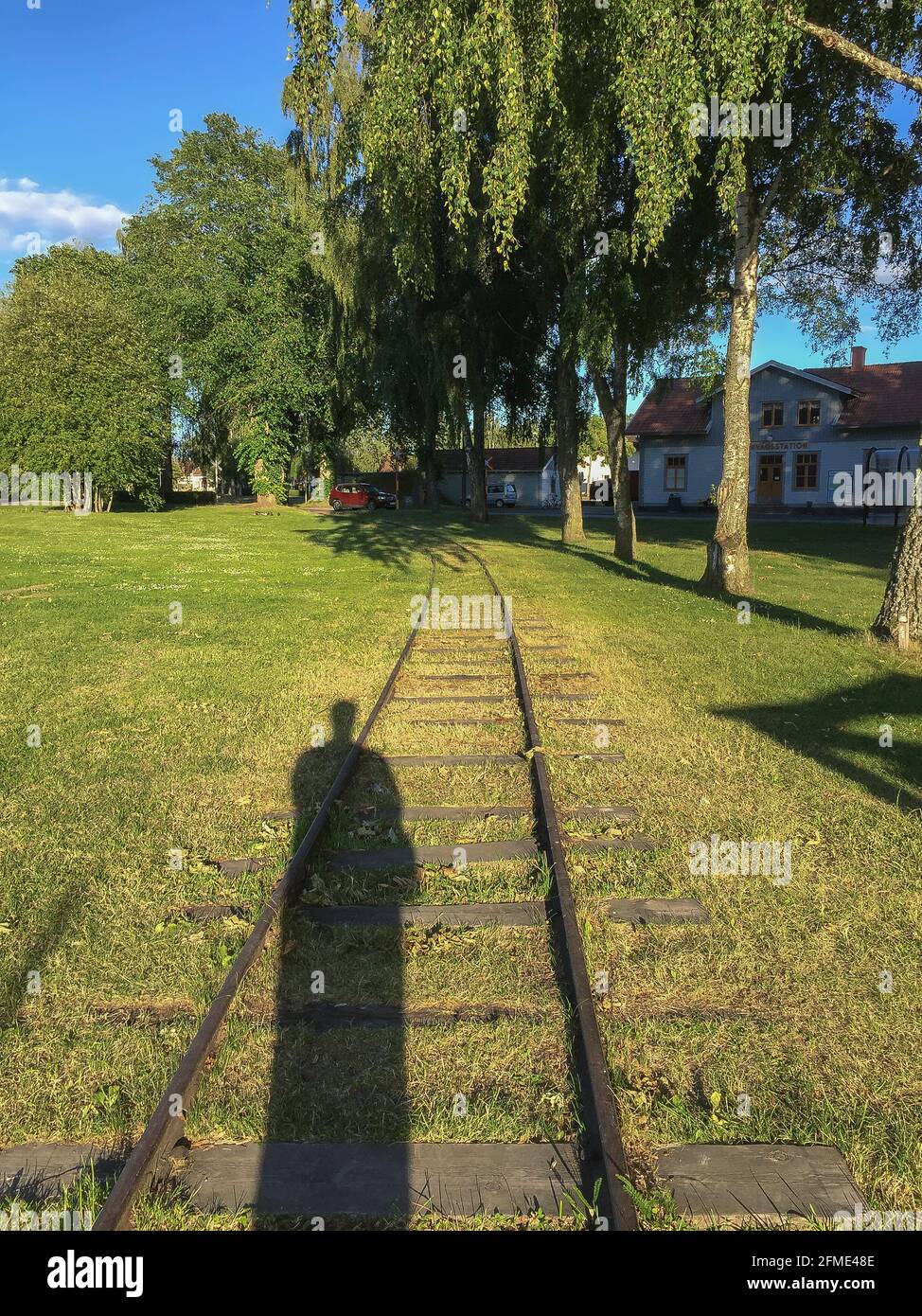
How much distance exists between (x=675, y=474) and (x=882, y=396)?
11.5 meters

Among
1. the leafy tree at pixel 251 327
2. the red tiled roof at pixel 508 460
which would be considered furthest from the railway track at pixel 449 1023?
the red tiled roof at pixel 508 460

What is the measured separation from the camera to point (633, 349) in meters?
17.6

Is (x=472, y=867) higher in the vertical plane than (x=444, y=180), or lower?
lower

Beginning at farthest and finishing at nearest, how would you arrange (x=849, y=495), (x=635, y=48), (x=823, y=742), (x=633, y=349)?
(x=849, y=495) → (x=633, y=349) → (x=635, y=48) → (x=823, y=742)

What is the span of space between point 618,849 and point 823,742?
292 cm

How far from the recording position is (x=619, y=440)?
66.1 feet

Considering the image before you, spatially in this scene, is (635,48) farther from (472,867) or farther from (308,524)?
(308,524)

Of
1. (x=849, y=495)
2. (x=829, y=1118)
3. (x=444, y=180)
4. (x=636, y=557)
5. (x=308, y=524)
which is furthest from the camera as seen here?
(x=849, y=495)

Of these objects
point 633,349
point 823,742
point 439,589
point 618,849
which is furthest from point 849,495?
point 618,849

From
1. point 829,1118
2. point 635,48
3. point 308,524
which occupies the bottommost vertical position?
point 829,1118

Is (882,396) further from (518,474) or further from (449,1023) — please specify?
(449,1023)

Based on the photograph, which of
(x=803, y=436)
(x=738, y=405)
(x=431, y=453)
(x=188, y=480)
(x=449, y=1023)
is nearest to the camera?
(x=449, y=1023)

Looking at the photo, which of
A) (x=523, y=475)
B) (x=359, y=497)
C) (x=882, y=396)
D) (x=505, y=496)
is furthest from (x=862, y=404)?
(x=523, y=475)

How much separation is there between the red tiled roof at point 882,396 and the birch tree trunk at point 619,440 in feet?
95.2
